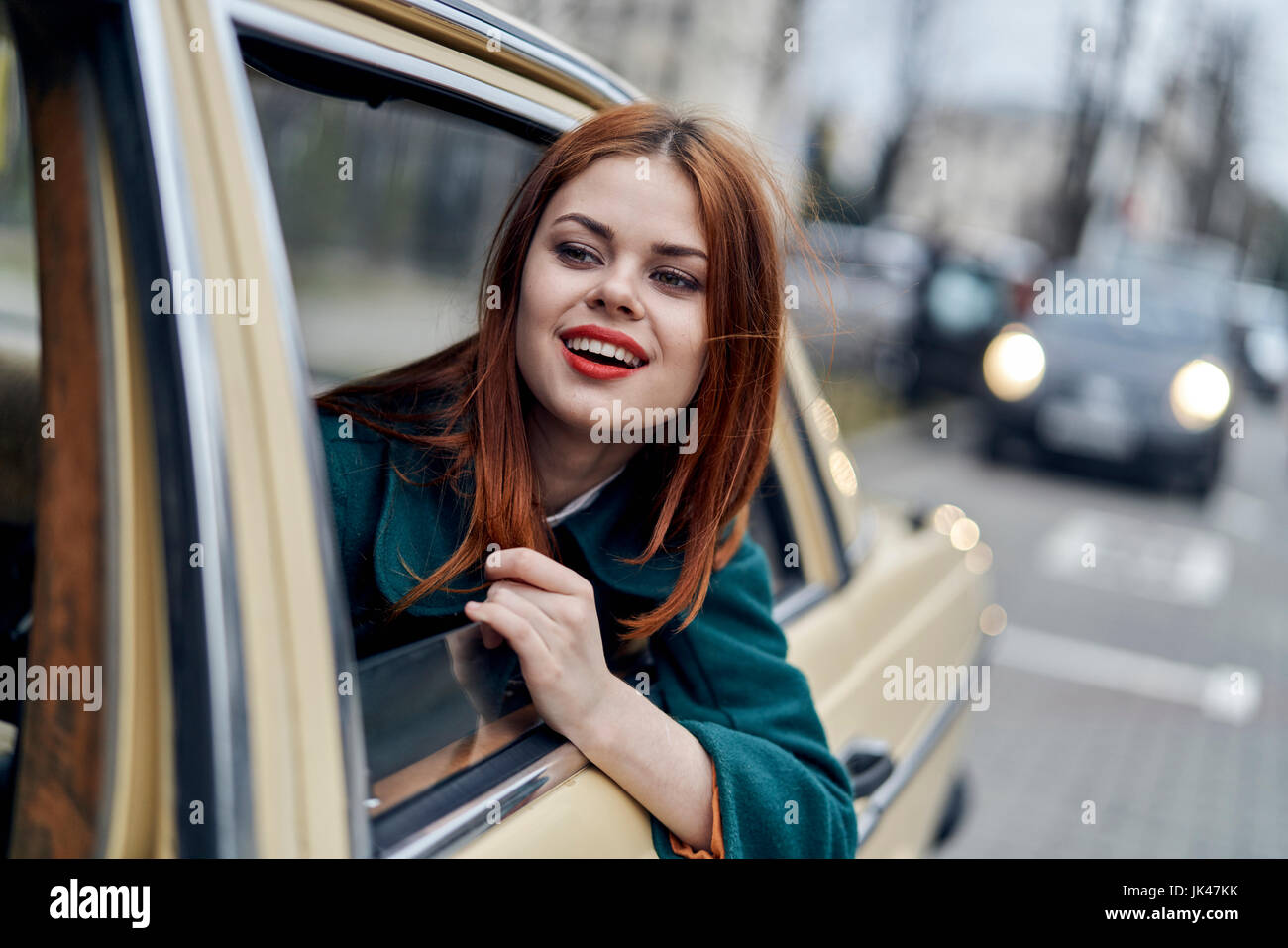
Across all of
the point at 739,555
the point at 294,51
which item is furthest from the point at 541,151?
the point at 739,555

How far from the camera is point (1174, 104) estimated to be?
73.0 ft

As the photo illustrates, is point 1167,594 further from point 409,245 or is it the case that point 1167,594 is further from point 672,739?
point 409,245

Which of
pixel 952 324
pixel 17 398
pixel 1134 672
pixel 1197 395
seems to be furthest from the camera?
pixel 952 324

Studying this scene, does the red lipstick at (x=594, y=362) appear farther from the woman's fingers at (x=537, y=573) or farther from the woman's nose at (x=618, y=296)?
the woman's fingers at (x=537, y=573)

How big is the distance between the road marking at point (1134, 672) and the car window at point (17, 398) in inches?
174

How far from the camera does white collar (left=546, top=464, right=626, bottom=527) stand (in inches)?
57.9

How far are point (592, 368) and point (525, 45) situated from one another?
42 centimetres

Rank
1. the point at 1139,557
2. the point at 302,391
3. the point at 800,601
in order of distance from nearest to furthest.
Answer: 1. the point at 302,391
2. the point at 800,601
3. the point at 1139,557

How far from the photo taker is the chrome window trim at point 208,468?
0.87 metres

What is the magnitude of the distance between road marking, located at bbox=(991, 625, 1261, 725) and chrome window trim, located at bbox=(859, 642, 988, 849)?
2860 mm

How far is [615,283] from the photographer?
51.9 inches
